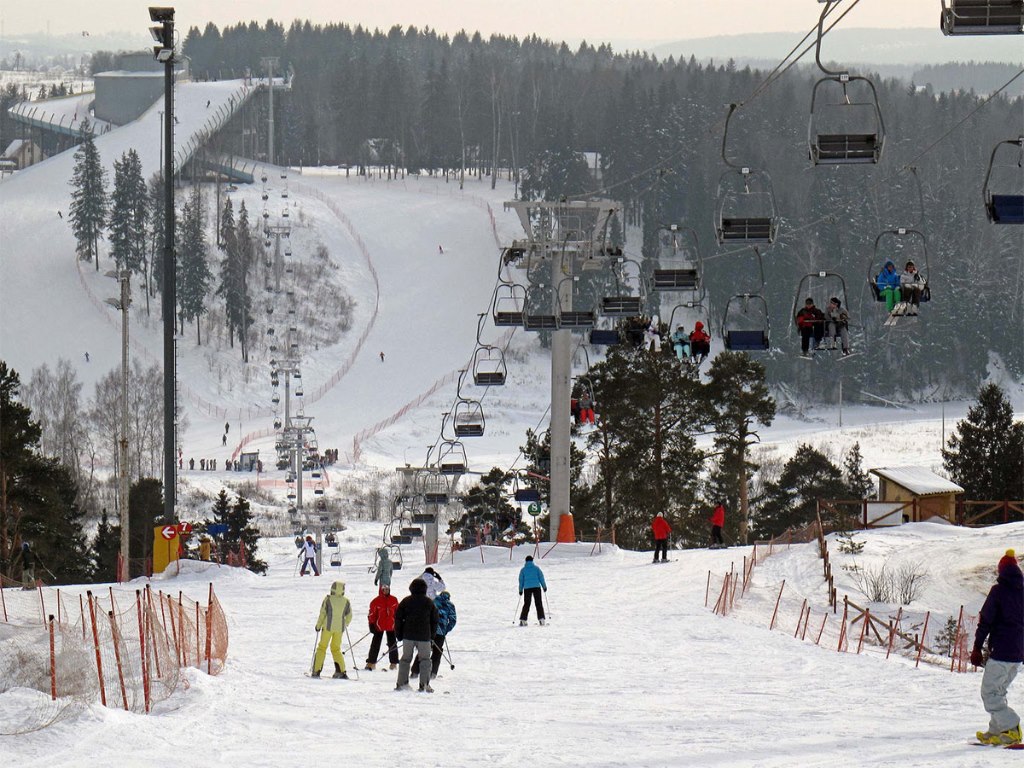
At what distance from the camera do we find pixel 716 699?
16.1 meters

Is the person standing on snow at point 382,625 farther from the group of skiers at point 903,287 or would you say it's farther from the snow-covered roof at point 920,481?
the snow-covered roof at point 920,481

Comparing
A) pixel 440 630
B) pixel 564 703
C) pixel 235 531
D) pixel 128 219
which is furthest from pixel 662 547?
pixel 128 219

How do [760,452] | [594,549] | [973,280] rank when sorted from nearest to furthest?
1. [594,549]
2. [760,452]
3. [973,280]

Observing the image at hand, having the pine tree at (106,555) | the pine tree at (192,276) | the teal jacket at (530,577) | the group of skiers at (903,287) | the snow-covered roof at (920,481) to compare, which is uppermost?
the pine tree at (192,276)

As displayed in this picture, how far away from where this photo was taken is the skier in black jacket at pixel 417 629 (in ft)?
53.4

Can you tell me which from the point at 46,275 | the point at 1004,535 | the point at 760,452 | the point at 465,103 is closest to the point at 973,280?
the point at 760,452

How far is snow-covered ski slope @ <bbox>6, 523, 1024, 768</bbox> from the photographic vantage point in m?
12.4

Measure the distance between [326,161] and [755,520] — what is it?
112448 millimetres

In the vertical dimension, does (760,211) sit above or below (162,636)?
above

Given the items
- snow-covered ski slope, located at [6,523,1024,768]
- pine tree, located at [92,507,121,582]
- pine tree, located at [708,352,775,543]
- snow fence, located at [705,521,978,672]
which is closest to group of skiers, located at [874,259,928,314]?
snow fence, located at [705,521,978,672]

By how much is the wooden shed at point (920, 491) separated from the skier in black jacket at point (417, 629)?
29.3 meters

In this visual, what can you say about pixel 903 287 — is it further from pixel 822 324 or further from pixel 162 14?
pixel 162 14

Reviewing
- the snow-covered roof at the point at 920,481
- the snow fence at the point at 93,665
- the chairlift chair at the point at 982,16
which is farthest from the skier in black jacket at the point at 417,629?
the snow-covered roof at the point at 920,481

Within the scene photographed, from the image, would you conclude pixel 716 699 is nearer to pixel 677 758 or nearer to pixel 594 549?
pixel 677 758
